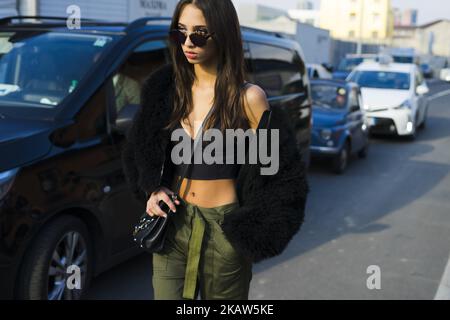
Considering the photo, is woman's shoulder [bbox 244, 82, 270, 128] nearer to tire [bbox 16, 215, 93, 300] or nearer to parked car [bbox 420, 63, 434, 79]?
tire [bbox 16, 215, 93, 300]

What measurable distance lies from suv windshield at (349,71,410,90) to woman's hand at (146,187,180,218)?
11566 mm

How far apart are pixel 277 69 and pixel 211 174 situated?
14.6ft

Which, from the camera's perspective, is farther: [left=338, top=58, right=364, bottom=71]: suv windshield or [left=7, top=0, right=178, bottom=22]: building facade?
[left=338, top=58, right=364, bottom=71]: suv windshield

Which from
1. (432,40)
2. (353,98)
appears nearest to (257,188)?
Answer: (353,98)

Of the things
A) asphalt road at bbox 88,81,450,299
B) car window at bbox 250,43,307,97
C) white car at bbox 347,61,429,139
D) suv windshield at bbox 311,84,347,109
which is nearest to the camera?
asphalt road at bbox 88,81,450,299

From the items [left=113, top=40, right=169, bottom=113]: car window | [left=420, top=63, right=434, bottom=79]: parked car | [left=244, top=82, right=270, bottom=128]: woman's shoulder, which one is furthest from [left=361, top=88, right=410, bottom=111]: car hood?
[left=420, top=63, right=434, bottom=79]: parked car

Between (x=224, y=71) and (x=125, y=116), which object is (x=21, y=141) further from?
(x=224, y=71)

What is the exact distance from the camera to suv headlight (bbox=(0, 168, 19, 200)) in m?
3.20

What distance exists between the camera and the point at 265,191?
225 cm

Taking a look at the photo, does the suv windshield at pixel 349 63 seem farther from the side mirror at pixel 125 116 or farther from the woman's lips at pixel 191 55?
the woman's lips at pixel 191 55

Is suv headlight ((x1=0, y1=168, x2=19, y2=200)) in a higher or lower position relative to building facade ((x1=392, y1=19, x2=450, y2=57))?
higher

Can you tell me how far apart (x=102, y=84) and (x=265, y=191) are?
2166 mm

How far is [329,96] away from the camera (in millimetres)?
9789

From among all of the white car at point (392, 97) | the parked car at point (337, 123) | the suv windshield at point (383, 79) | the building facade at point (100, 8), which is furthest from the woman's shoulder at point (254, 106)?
the suv windshield at point (383, 79)
